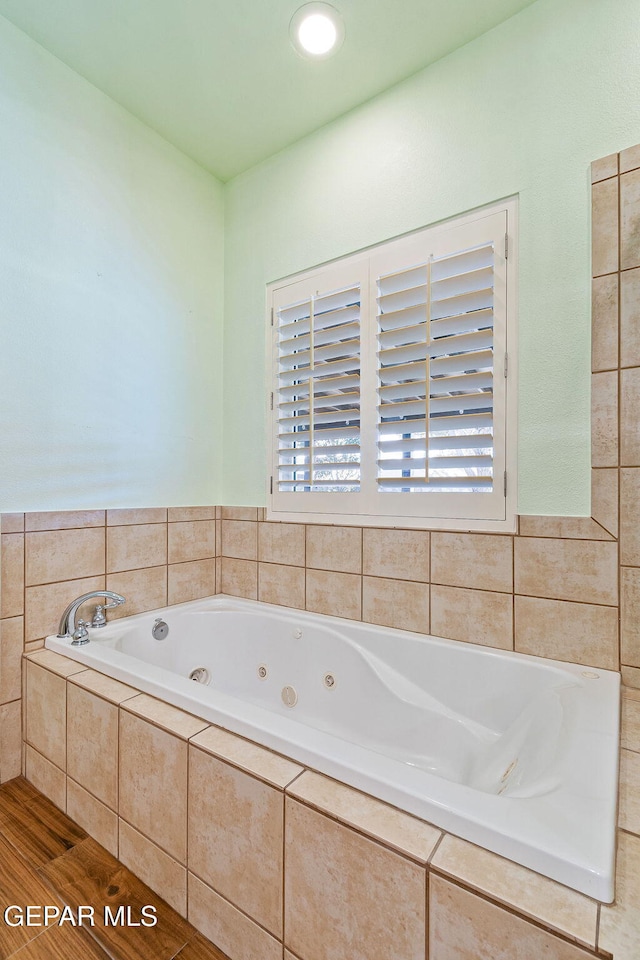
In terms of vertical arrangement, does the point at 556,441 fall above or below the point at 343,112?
below

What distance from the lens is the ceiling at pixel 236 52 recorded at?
146 centimetres

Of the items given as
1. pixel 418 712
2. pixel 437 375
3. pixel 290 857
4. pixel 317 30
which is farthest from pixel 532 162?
pixel 290 857

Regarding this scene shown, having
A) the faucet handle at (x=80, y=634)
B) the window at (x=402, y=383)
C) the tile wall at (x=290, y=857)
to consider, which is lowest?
the tile wall at (x=290, y=857)

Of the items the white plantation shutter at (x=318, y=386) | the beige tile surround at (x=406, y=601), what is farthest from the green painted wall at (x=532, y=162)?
the white plantation shutter at (x=318, y=386)

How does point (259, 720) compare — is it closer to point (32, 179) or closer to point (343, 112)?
point (32, 179)

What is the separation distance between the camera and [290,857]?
0.80 m

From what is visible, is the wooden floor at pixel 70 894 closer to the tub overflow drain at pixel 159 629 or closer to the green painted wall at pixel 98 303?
the tub overflow drain at pixel 159 629

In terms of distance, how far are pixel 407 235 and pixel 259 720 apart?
1700mm

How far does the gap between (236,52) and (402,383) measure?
4.39 feet

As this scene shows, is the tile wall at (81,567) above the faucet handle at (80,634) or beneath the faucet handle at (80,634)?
above

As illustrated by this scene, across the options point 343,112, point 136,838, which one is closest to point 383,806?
point 136,838

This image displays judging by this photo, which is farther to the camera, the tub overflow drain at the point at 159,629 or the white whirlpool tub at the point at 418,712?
the tub overflow drain at the point at 159,629

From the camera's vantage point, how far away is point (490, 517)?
150cm

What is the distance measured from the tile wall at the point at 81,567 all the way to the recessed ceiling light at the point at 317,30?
1845 mm
